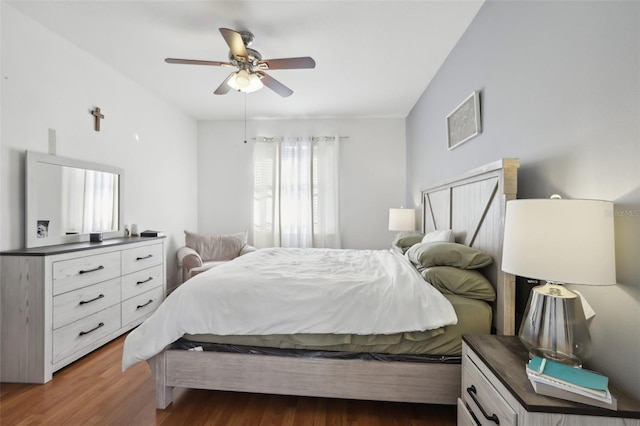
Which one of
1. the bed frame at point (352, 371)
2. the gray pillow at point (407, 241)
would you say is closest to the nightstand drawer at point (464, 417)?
the bed frame at point (352, 371)

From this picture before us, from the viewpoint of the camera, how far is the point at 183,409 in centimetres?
168

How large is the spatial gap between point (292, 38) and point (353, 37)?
539 mm

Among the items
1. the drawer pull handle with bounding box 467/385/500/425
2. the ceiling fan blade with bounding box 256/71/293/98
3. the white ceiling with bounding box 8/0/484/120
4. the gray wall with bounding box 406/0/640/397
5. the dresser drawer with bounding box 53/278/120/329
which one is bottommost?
the drawer pull handle with bounding box 467/385/500/425

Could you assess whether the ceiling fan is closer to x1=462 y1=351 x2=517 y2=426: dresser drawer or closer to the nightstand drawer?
x1=462 y1=351 x2=517 y2=426: dresser drawer

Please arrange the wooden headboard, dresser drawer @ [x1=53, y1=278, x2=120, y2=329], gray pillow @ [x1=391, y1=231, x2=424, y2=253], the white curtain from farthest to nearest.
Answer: the white curtain, gray pillow @ [x1=391, y1=231, x2=424, y2=253], dresser drawer @ [x1=53, y1=278, x2=120, y2=329], the wooden headboard

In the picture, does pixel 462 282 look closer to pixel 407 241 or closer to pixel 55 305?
pixel 407 241

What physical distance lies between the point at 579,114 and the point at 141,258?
3548 millimetres

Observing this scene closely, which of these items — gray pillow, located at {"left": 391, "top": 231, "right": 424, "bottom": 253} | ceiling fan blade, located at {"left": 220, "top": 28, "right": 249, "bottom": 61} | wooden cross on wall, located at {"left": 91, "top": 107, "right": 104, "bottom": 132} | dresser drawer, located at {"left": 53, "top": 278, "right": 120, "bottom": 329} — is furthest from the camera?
gray pillow, located at {"left": 391, "top": 231, "right": 424, "bottom": 253}

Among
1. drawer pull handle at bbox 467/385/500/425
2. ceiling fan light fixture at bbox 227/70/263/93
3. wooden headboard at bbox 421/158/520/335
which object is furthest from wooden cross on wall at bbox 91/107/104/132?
drawer pull handle at bbox 467/385/500/425

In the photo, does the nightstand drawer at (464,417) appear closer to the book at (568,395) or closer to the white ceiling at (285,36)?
the book at (568,395)

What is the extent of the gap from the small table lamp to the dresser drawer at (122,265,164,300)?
310 centimetres

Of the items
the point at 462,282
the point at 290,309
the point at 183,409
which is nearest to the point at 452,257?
the point at 462,282

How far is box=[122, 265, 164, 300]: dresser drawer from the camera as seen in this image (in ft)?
8.83

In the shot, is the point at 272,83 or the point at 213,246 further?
the point at 213,246
